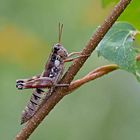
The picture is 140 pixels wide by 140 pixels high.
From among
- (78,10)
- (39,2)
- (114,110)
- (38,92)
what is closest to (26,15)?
(39,2)

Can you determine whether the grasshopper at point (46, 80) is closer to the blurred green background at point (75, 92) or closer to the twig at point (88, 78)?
the twig at point (88, 78)

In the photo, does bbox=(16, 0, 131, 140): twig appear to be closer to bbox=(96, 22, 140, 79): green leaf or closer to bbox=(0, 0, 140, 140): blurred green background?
bbox=(96, 22, 140, 79): green leaf

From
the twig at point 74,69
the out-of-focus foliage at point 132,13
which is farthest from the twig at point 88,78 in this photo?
the out-of-focus foliage at point 132,13

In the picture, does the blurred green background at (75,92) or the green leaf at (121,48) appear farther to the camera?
the blurred green background at (75,92)

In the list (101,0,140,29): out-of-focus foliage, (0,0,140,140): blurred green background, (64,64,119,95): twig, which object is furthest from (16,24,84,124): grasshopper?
(0,0,140,140): blurred green background

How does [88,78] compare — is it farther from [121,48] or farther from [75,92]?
[75,92]

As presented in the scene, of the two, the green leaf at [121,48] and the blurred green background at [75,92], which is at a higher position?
the green leaf at [121,48]
